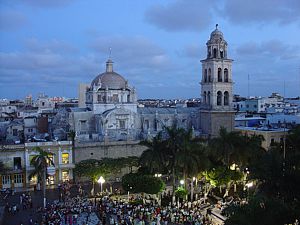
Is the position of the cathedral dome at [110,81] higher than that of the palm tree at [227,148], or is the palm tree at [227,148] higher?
the cathedral dome at [110,81]

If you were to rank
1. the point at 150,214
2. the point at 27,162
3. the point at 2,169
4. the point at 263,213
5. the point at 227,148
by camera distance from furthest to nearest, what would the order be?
the point at 27,162 < the point at 2,169 < the point at 227,148 < the point at 150,214 < the point at 263,213

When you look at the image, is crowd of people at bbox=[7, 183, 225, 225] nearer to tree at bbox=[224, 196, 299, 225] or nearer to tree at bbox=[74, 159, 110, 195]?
tree at bbox=[74, 159, 110, 195]

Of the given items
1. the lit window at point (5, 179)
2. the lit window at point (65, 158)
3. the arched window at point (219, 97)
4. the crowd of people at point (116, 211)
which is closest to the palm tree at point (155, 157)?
the crowd of people at point (116, 211)

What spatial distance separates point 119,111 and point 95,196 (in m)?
16.3

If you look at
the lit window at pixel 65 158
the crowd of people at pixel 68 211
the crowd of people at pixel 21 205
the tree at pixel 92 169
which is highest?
the lit window at pixel 65 158

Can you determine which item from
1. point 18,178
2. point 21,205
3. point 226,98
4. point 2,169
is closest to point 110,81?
point 226,98

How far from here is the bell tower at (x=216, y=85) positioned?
49.6 meters

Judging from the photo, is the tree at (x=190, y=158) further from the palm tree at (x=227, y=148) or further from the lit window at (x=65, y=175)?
the lit window at (x=65, y=175)

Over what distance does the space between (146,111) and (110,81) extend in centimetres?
660

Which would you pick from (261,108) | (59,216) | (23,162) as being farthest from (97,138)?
(261,108)

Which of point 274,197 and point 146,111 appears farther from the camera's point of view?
point 146,111

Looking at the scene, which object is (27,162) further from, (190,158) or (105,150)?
(190,158)

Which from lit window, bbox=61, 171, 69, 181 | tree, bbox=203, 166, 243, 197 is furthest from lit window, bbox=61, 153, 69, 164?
tree, bbox=203, 166, 243, 197

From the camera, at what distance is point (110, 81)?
51.7m
